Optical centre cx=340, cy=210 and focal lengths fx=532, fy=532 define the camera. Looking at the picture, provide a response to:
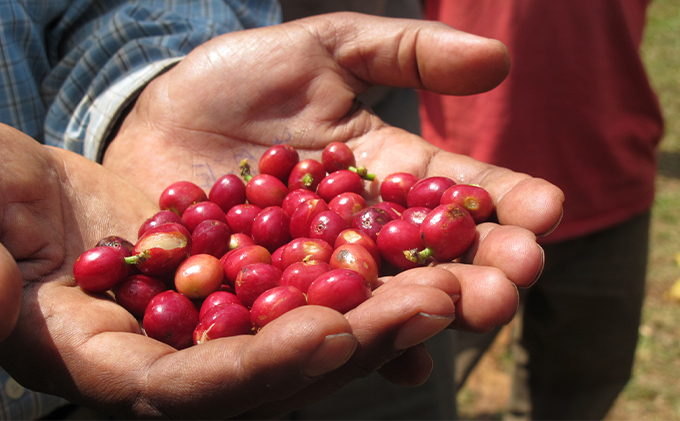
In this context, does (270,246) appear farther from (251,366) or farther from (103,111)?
(103,111)

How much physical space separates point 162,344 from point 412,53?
2.23 meters

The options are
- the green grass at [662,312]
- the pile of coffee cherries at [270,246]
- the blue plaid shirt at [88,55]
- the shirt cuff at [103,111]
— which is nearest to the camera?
the pile of coffee cherries at [270,246]

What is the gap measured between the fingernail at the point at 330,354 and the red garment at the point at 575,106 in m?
3.11

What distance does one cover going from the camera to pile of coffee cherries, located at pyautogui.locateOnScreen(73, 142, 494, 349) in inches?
93.5

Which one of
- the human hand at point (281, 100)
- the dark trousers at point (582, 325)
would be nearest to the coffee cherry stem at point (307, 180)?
the human hand at point (281, 100)

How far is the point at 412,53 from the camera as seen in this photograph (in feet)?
10.9

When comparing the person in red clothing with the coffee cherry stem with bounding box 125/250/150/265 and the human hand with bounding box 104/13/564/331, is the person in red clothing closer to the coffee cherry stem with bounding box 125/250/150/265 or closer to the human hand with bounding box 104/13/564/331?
the human hand with bounding box 104/13/564/331

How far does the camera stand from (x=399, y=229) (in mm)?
2641

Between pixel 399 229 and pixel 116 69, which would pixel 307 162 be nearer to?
pixel 399 229

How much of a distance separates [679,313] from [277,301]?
5530 millimetres

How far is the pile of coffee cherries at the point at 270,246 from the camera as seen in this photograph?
238cm

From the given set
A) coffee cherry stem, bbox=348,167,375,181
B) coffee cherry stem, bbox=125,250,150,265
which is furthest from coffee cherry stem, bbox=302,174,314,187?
coffee cherry stem, bbox=125,250,150,265

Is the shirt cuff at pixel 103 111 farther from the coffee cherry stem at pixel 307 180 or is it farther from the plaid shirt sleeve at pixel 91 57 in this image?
the coffee cherry stem at pixel 307 180

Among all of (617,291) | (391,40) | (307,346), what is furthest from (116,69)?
(617,291)
